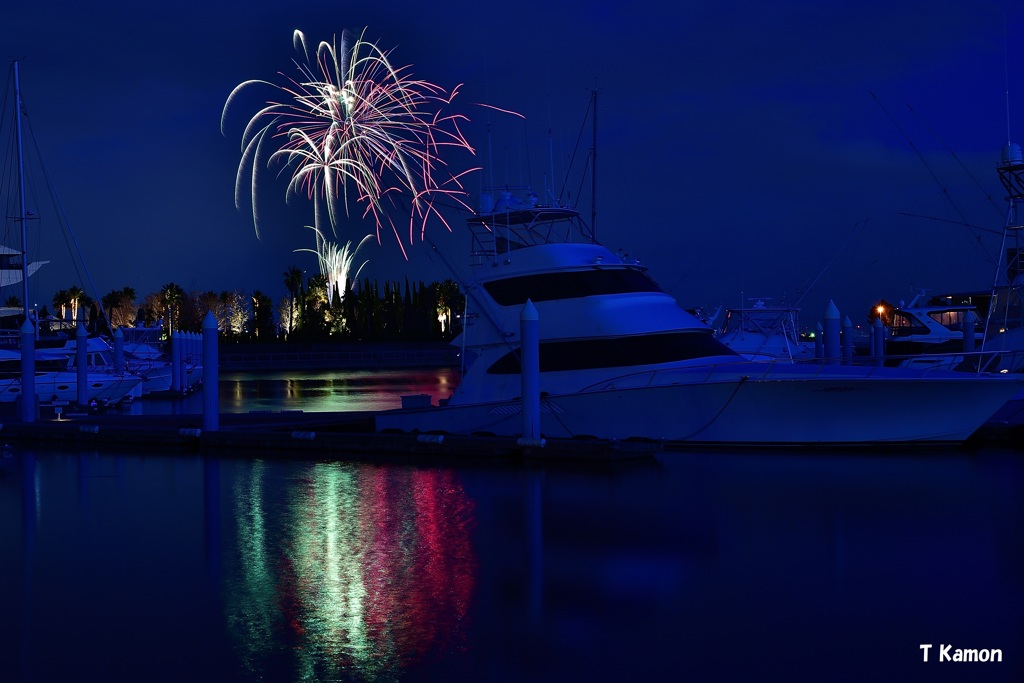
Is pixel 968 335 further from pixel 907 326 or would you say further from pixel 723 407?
pixel 907 326

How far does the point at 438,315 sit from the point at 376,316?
13.0 metres

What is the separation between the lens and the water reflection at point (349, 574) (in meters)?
8.44

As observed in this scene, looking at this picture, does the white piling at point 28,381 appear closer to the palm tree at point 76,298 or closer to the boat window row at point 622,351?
the boat window row at point 622,351

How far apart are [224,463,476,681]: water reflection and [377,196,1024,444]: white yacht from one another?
4.96 meters

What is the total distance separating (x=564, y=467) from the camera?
18.8 metres

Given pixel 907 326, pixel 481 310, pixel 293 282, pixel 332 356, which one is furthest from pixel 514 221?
pixel 293 282

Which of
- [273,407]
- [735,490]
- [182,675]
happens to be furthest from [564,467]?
[273,407]

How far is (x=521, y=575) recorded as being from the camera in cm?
1102

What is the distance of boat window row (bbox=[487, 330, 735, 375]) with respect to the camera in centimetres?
2189

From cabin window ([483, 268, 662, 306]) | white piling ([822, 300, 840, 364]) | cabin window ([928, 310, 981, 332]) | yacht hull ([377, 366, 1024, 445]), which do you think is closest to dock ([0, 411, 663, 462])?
yacht hull ([377, 366, 1024, 445])

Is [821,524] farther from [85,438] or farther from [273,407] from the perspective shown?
[273,407]

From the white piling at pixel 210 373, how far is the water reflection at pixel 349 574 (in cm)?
551

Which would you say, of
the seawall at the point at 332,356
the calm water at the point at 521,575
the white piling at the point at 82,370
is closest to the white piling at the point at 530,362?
the calm water at the point at 521,575

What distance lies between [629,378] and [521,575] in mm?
10976
